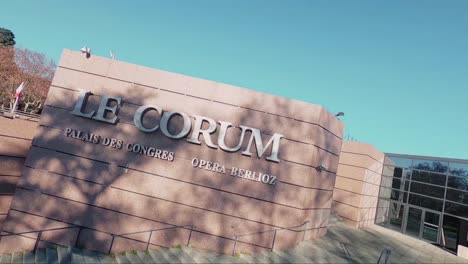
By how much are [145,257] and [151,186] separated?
7.75ft

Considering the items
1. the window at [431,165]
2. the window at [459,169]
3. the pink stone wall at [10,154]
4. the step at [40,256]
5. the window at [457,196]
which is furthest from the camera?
the window at [431,165]

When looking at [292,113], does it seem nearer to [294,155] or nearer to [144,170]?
[294,155]

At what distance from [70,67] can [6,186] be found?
4.93 metres

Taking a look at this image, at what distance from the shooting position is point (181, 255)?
968 cm

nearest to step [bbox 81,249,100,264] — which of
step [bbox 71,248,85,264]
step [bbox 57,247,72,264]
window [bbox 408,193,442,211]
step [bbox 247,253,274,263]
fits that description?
step [bbox 71,248,85,264]

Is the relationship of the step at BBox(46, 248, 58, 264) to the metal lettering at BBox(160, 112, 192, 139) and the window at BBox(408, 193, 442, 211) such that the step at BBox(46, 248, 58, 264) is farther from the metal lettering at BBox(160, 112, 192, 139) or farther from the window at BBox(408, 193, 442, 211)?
the window at BBox(408, 193, 442, 211)

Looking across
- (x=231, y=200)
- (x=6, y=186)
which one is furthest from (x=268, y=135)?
(x=6, y=186)

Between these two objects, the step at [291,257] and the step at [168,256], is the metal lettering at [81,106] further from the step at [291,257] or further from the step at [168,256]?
the step at [291,257]

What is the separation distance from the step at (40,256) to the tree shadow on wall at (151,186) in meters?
0.29

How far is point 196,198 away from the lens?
10.6 metres

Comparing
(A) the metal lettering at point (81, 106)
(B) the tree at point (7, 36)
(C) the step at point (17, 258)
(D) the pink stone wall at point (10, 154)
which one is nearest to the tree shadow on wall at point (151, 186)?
(A) the metal lettering at point (81, 106)

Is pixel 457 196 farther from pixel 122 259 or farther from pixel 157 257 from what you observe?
pixel 122 259

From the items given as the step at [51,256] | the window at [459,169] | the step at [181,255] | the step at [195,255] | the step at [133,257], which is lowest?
the step at [51,256]

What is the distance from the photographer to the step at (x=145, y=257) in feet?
31.1
